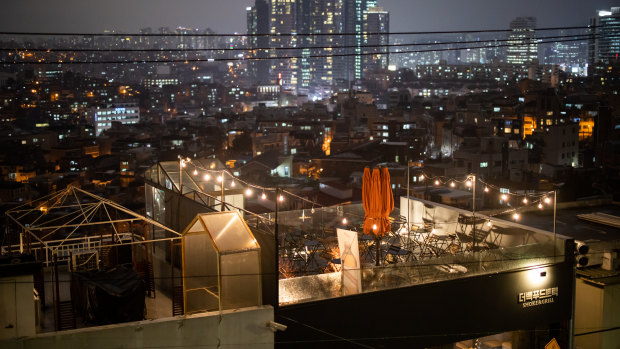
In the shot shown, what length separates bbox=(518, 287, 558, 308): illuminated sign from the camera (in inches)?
247

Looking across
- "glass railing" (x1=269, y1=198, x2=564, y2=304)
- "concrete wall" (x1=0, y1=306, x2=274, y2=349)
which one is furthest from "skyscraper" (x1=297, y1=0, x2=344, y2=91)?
"concrete wall" (x1=0, y1=306, x2=274, y2=349)

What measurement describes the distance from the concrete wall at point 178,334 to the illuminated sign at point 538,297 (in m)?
2.96

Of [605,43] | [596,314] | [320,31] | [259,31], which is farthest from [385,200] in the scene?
[259,31]

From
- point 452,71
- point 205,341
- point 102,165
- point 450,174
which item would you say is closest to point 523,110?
point 450,174

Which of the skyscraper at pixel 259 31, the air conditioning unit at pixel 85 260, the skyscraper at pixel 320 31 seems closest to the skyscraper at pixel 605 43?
the skyscraper at pixel 320 31

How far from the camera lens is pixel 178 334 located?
467 centimetres

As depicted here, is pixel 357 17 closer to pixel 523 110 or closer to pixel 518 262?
pixel 523 110

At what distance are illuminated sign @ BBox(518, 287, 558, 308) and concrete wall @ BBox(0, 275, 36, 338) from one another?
4774 millimetres

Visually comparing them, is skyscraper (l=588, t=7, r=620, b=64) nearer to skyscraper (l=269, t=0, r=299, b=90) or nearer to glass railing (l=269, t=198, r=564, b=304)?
skyscraper (l=269, t=0, r=299, b=90)

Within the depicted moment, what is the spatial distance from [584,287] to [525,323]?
136 cm

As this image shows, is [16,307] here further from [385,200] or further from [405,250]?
[405,250]

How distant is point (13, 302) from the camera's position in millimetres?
4340

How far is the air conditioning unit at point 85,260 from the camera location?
19.4 feet

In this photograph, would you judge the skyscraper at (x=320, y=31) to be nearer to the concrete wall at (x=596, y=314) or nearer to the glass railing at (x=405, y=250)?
the glass railing at (x=405, y=250)
